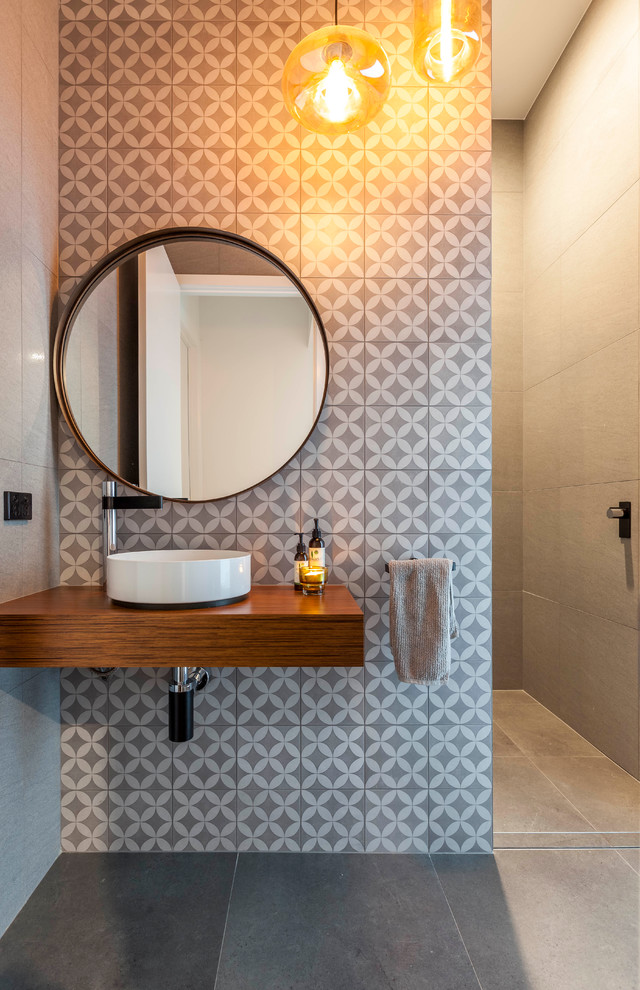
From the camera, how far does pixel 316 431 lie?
1814 millimetres

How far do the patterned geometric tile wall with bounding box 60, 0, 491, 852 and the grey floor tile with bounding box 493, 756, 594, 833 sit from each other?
254 mm

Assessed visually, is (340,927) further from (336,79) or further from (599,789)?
(336,79)

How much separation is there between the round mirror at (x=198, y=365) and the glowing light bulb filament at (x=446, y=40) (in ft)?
2.16

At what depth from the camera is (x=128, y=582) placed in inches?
56.7

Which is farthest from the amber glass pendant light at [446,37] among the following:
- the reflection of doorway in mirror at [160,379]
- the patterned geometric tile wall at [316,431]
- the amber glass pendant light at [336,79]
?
the reflection of doorway in mirror at [160,379]

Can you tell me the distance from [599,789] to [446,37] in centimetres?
249

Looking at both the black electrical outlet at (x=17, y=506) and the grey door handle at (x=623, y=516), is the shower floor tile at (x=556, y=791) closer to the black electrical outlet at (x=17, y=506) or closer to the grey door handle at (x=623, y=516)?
the grey door handle at (x=623, y=516)

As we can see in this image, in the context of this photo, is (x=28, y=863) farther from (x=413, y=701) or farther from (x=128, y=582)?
(x=413, y=701)

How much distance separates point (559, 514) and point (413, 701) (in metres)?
1.48

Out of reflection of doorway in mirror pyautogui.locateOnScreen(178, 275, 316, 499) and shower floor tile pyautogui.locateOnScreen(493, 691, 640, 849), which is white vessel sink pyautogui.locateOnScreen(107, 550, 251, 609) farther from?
shower floor tile pyautogui.locateOnScreen(493, 691, 640, 849)

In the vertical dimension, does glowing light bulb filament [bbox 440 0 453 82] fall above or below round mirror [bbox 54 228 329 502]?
above

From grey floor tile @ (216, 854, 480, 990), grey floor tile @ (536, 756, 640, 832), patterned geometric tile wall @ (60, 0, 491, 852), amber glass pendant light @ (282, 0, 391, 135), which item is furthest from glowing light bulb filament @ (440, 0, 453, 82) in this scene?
grey floor tile @ (536, 756, 640, 832)

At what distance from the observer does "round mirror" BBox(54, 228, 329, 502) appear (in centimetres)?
179

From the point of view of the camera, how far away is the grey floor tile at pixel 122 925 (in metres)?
1.34
